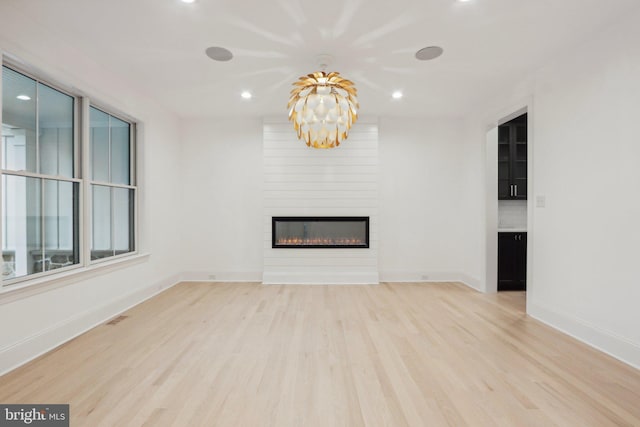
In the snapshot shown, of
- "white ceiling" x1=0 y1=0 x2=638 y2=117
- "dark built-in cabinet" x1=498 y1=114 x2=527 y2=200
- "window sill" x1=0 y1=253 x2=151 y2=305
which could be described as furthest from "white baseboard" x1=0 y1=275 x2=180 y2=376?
"dark built-in cabinet" x1=498 y1=114 x2=527 y2=200

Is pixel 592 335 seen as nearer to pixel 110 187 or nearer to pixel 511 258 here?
pixel 511 258

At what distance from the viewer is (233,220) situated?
539 centimetres

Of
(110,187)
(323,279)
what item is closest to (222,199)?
(110,187)

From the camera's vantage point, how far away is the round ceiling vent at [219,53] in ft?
9.93

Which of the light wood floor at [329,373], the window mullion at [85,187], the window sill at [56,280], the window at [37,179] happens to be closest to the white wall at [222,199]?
the window sill at [56,280]

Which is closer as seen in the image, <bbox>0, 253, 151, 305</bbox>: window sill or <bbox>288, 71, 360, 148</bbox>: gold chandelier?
<bbox>0, 253, 151, 305</bbox>: window sill

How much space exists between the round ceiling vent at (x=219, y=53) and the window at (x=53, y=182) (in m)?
1.41

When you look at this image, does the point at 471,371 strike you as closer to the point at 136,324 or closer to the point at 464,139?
the point at 136,324

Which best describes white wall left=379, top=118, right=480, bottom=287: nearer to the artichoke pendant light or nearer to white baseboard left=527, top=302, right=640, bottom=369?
white baseboard left=527, top=302, right=640, bottom=369

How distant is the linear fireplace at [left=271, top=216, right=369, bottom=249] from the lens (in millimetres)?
5227

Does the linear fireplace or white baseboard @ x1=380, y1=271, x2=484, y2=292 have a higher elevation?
the linear fireplace

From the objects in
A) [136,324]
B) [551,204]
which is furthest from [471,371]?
[136,324]

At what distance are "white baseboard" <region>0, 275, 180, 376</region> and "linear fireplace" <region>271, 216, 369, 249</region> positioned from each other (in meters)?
2.15

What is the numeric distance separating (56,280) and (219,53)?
2.54 meters
